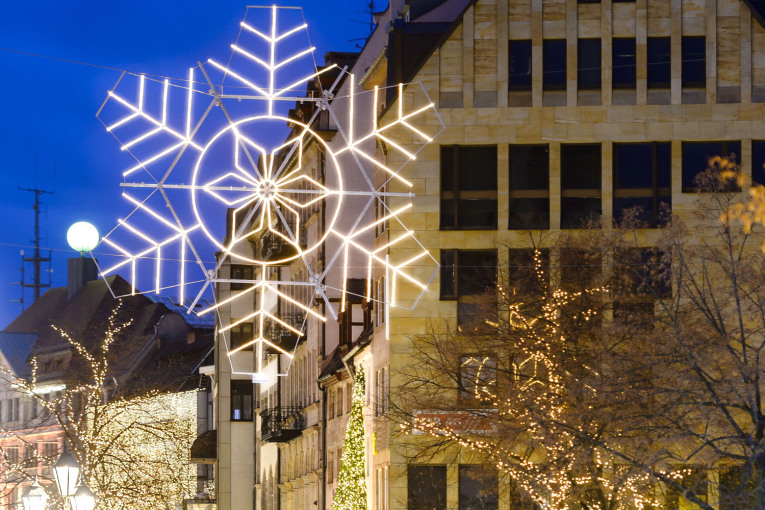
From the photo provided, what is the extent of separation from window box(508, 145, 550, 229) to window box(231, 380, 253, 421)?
4210cm

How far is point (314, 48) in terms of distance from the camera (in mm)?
19688

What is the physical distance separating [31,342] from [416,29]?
91.8m

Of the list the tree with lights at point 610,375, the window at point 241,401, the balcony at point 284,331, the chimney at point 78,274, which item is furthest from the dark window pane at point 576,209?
the chimney at point 78,274

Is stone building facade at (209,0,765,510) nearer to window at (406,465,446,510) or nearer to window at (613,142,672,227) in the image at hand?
window at (613,142,672,227)

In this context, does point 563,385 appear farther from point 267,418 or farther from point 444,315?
point 267,418

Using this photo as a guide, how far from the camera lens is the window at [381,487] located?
47.2 m

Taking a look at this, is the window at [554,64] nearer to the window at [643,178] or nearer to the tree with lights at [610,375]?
the window at [643,178]

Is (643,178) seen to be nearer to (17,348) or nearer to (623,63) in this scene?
(623,63)

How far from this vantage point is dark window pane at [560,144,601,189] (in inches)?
1866

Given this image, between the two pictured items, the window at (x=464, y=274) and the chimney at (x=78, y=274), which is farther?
the chimney at (x=78, y=274)

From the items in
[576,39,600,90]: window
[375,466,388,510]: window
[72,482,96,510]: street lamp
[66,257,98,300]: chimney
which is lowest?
[375,466,388,510]: window

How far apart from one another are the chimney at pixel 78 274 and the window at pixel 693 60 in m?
94.2

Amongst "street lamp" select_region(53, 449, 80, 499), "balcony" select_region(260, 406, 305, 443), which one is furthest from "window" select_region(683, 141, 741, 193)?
"balcony" select_region(260, 406, 305, 443)

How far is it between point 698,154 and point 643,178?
1733 millimetres
